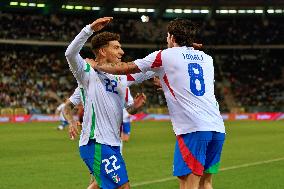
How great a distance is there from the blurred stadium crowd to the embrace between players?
42.1 meters

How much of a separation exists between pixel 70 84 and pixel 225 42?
20.2m

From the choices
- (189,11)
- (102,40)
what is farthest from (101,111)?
(189,11)

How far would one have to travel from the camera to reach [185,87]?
20.5 ft

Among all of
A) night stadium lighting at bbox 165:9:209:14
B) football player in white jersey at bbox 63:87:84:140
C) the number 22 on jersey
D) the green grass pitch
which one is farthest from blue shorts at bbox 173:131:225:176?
night stadium lighting at bbox 165:9:209:14

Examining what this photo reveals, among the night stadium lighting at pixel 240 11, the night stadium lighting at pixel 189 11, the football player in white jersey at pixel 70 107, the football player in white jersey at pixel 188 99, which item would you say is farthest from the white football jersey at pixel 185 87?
the night stadium lighting at pixel 240 11

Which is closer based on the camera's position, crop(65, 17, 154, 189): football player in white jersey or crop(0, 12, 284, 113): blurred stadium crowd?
crop(65, 17, 154, 189): football player in white jersey

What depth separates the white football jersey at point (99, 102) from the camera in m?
6.75

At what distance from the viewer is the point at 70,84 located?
57.0 meters

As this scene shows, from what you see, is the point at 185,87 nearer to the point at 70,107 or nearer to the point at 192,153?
the point at 192,153

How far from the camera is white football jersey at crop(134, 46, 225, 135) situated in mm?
6258

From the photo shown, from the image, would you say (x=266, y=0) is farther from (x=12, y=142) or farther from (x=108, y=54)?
(x=108, y=54)

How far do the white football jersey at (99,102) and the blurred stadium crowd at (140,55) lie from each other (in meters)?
42.1

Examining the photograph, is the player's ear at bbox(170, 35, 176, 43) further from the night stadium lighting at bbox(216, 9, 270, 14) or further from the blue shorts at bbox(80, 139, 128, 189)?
the night stadium lighting at bbox(216, 9, 270, 14)

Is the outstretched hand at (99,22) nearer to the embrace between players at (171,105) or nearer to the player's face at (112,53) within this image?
the embrace between players at (171,105)
